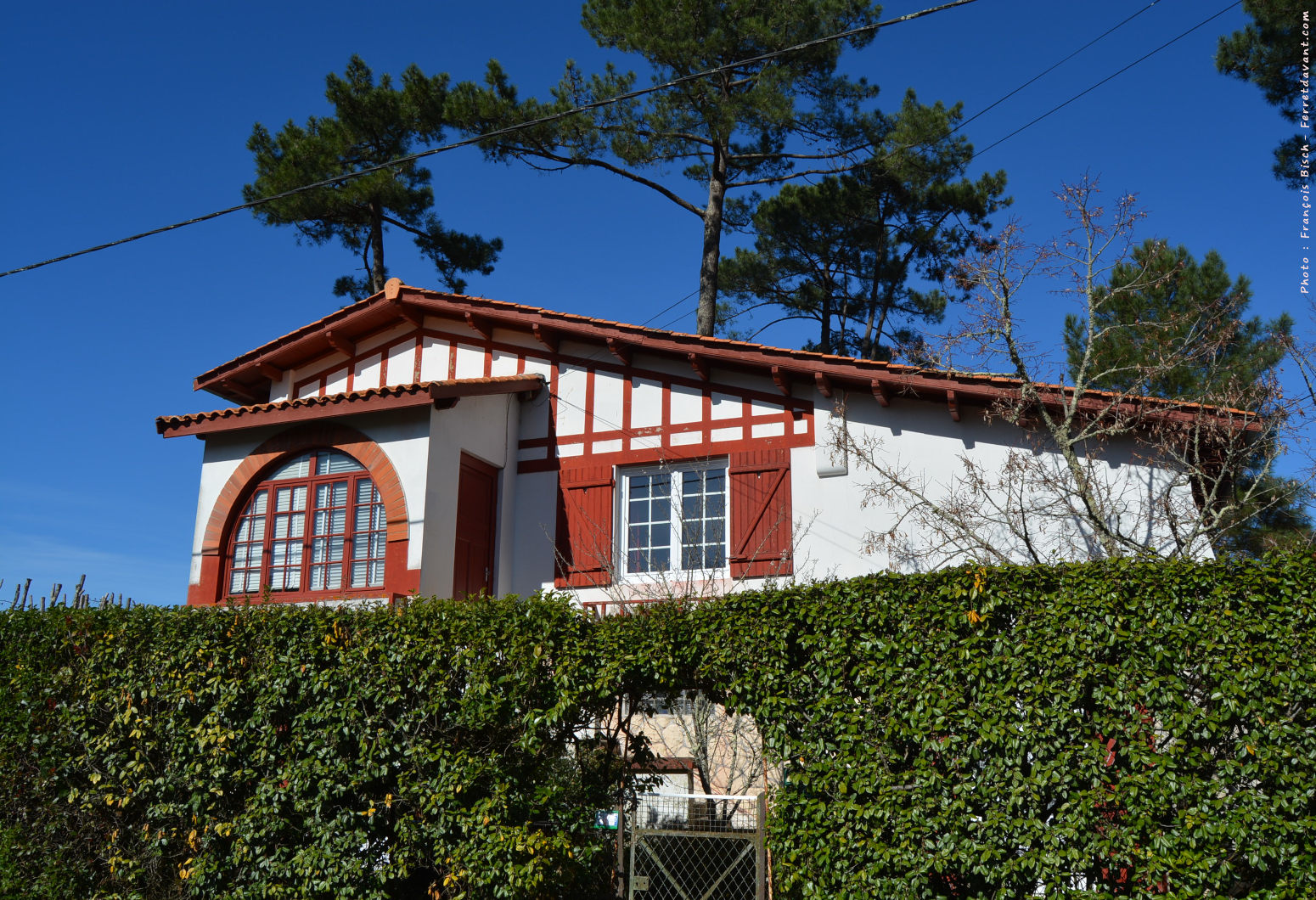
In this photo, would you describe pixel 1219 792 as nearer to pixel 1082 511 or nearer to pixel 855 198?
pixel 1082 511

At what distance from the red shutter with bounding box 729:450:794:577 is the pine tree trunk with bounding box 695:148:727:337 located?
6.98 m

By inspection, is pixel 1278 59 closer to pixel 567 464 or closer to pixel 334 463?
pixel 567 464

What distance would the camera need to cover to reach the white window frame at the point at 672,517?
12.2 meters

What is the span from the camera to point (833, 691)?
6.58 metres

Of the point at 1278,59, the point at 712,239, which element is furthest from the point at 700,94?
the point at 1278,59

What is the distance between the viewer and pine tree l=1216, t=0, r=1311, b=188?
1300 cm

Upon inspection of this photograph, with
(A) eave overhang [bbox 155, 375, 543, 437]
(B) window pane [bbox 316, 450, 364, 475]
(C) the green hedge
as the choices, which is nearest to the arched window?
(B) window pane [bbox 316, 450, 364, 475]

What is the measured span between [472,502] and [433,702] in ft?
18.1

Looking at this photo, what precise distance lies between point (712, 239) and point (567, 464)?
763 cm

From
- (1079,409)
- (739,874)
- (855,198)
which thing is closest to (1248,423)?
(1079,409)

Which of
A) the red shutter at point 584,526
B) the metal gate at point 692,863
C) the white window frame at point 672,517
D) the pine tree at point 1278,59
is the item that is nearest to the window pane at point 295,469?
the red shutter at point 584,526

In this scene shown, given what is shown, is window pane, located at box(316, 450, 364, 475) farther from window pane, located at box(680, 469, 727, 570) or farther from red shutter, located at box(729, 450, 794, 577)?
red shutter, located at box(729, 450, 794, 577)

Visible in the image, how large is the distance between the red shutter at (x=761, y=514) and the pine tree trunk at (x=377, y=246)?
12.0 metres

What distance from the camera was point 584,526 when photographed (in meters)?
12.9
